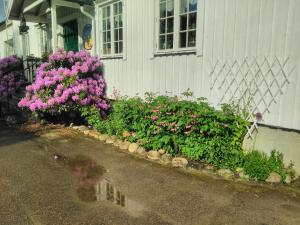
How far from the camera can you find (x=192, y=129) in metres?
5.00

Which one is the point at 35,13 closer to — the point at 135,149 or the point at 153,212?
the point at 135,149

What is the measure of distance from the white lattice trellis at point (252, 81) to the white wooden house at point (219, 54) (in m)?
0.02

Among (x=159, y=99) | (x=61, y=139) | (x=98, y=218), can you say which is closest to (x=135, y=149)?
(x=159, y=99)

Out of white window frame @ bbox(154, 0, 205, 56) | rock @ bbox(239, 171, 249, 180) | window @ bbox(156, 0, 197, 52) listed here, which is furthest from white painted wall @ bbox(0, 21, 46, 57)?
rock @ bbox(239, 171, 249, 180)

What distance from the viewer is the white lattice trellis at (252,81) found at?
14.4 feet

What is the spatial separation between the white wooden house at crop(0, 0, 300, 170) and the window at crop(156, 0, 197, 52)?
2cm

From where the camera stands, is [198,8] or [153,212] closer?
[153,212]

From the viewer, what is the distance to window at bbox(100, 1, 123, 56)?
775cm

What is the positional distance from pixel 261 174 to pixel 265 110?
1.07 m

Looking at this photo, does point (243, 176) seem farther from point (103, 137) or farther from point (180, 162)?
point (103, 137)

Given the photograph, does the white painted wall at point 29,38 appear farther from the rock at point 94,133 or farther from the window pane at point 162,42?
the window pane at point 162,42

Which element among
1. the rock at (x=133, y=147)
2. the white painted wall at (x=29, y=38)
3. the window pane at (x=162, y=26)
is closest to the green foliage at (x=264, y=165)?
the rock at (x=133, y=147)

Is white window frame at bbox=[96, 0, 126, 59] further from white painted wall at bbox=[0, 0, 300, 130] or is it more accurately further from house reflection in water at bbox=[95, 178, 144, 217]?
house reflection in water at bbox=[95, 178, 144, 217]

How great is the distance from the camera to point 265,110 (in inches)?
182
